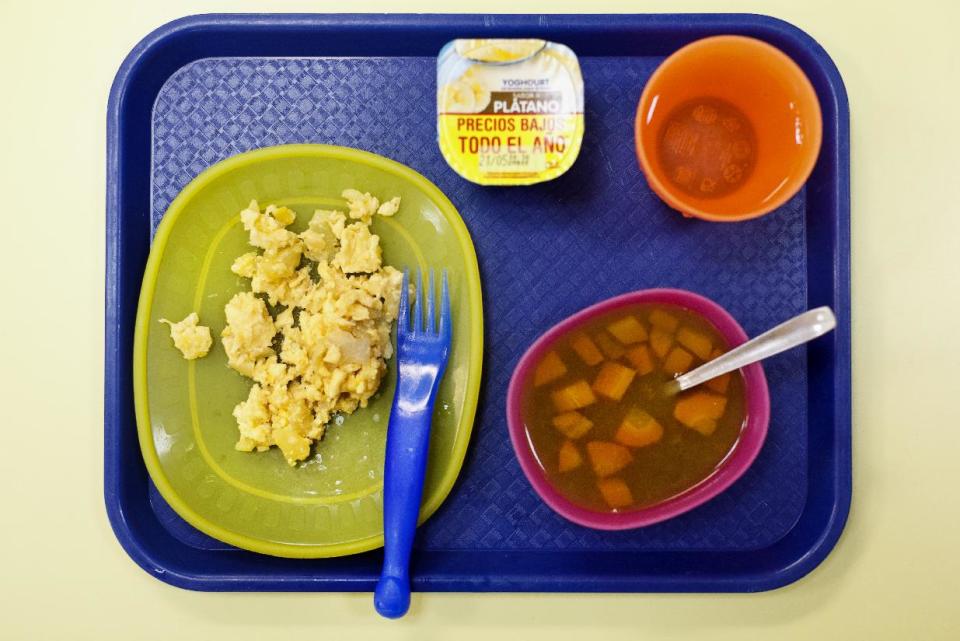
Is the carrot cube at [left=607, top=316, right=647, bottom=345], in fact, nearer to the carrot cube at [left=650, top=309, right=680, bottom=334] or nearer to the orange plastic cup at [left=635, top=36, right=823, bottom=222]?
the carrot cube at [left=650, top=309, right=680, bottom=334]

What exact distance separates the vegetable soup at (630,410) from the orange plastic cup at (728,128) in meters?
0.21

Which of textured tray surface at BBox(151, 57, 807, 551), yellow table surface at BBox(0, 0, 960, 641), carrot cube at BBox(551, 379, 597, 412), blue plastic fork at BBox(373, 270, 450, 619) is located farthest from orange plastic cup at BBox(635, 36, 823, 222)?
blue plastic fork at BBox(373, 270, 450, 619)

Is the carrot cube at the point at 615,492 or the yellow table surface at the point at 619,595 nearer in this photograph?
the carrot cube at the point at 615,492

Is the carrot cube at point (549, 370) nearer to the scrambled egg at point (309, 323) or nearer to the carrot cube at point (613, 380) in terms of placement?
the carrot cube at point (613, 380)

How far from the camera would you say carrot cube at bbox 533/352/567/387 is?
1.17 metres

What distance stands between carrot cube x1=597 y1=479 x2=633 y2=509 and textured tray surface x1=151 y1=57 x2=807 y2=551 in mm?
127

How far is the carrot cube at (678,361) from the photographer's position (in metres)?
1.18

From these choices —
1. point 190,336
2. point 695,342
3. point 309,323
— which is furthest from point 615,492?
point 190,336

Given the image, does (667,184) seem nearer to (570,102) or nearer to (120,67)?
(570,102)

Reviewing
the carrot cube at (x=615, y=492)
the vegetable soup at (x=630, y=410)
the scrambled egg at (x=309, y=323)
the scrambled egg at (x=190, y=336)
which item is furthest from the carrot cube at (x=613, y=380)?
the scrambled egg at (x=190, y=336)

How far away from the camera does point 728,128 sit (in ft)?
3.87

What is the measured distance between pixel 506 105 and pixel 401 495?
0.64 metres

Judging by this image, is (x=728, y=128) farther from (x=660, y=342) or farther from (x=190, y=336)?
(x=190, y=336)
